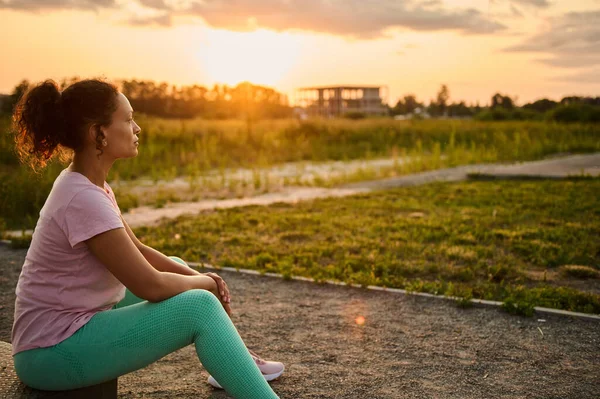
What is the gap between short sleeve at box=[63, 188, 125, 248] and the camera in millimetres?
2207

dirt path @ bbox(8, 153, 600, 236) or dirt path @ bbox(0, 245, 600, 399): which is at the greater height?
dirt path @ bbox(8, 153, 600, 236)

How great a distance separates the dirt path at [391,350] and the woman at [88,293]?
36.8 inches

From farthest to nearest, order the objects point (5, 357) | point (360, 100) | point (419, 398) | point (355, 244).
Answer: point (360, 100), point (355, 244), point (419, 398), point (5, 357)

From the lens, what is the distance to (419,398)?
3.12m

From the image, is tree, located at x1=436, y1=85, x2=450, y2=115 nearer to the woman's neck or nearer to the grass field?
the grass field

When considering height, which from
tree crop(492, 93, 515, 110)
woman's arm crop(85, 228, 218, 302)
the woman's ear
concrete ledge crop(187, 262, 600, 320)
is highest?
tree crop(492, 93, 515, 110)

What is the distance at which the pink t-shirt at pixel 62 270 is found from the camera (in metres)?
2.23

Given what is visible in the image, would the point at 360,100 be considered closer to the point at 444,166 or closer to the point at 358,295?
the point at 444,166

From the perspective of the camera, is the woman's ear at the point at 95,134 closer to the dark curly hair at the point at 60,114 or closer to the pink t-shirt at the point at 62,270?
the dark curly hair at the point at 60,114

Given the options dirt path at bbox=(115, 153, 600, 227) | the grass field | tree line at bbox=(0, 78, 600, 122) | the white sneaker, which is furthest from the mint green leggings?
tree line at bbox=(0, 78, 600, 122)

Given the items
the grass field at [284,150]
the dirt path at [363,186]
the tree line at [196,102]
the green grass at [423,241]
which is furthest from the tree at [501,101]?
the green grass at [423,241]

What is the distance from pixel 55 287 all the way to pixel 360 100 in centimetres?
8875

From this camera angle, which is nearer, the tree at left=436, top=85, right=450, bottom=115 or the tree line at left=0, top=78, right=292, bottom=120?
the tree line at left=0, top=78, right=292, bottom=120

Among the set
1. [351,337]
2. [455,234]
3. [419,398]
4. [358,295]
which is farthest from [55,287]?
[455,234]
